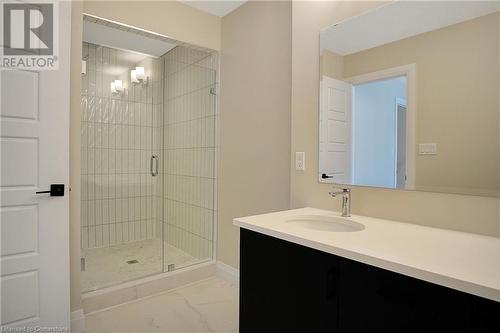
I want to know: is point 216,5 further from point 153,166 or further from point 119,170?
point 119,170

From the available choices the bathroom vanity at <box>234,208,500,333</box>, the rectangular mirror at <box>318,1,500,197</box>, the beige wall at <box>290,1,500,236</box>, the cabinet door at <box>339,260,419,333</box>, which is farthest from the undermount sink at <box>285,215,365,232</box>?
the cabinet door at <box>339,260,419,333</box>

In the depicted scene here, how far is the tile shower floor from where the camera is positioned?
2395 mm

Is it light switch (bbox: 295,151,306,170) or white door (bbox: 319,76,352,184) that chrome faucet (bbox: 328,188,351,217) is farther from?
light switch (bbox: 295,151,306,170)

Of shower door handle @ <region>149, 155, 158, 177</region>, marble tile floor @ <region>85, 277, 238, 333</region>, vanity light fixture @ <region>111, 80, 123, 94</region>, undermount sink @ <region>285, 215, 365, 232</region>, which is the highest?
vanity light fixture @ <region>111, 80, 123, 94</region>

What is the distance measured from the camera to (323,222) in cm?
167

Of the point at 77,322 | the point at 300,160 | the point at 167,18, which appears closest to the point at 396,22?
the point at 300,160

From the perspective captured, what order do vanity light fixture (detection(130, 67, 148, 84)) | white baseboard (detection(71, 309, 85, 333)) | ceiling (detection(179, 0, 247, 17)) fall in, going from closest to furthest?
white baseboard (detection(71, 309, 85, 333)) → ceiling (detection(179, 0, 247, 17)) → vanity light fixture (detection(130, 67, 148, 84))

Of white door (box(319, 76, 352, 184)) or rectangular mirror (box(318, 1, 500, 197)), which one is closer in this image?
rectangular mirror (box(318, 1, 500, 197))

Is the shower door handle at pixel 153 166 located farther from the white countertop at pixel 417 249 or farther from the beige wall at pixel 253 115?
the white countertop at pixel 417 249

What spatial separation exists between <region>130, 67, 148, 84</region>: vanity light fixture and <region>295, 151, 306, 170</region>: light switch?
1.90 m

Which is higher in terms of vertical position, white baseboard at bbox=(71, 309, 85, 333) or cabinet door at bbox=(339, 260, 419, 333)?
cabinet door at bbox=(339, 260, 419, 333)

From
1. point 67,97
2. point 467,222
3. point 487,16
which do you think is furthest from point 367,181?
point 67,97

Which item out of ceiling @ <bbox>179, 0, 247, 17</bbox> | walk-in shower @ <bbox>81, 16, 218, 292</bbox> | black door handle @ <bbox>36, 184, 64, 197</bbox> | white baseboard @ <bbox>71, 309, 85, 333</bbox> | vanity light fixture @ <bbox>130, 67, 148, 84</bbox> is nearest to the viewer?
black door handle @ <bbox>36, 184, 64, 197</bbox>

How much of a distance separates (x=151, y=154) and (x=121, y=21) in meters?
1.26
